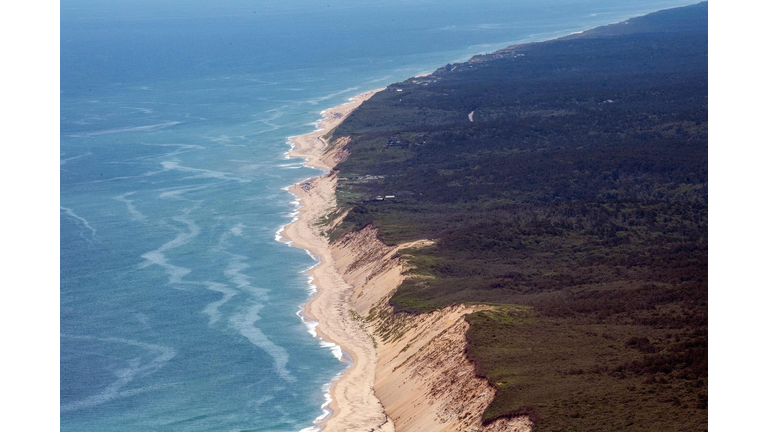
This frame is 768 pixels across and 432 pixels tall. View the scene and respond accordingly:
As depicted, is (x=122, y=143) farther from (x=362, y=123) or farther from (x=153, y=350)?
(x=153, y=350)

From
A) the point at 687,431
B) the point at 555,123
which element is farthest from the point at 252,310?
the point at 555,123

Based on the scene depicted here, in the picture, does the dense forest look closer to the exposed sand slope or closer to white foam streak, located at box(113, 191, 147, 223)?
the exposed sand slope

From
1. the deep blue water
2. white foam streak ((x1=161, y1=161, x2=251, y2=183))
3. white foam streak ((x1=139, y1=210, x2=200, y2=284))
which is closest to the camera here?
the deep blue water

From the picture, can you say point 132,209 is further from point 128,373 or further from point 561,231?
point 561,231

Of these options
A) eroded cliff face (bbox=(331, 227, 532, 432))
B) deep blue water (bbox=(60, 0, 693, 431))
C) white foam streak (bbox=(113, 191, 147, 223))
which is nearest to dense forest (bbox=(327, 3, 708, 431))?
eroded cliff face (bbox=(331, 227, 532, 432))

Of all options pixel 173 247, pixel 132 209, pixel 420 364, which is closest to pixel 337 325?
pixel 420 364

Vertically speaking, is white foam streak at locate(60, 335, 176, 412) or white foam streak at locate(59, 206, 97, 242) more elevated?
white foam streak at locate(59, 206, 97, 242)

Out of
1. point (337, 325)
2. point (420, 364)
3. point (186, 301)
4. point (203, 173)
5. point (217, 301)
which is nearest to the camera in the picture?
point (420, 364)
